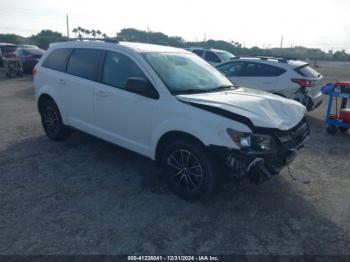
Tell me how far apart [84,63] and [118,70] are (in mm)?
915

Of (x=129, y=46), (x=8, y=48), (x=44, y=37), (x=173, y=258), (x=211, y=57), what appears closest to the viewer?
(x=173, y=258)

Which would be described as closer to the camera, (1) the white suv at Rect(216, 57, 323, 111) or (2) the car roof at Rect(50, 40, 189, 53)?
(2) the car roof at Rect(50, 40, 189, 53)

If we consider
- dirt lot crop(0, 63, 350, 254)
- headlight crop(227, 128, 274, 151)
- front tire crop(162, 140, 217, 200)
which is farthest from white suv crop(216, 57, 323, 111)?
front tire crop(162, 140, 217, 200)

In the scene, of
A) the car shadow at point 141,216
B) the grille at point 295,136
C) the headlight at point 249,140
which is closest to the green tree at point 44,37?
the car shadow at point 141,216

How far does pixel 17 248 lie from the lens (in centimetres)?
301

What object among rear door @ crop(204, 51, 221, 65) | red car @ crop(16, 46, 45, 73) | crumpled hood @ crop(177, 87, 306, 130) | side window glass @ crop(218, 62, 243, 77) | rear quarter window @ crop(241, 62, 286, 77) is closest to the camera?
crumpled hood @ crop(177, 87, 306, 130)

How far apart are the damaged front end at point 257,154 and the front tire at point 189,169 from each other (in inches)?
9.5

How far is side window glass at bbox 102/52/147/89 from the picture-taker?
442 centimetres

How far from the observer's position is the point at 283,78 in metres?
8.41

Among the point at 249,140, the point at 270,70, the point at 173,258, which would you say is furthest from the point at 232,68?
the point at 173,258

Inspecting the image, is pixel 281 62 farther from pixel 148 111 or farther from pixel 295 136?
pixel 148 111

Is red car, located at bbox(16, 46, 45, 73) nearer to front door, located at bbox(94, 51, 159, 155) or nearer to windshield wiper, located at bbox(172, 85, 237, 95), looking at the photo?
front door, located at bbox(94, 51, 159, 155)

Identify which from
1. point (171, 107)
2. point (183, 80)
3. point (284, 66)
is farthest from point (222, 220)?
point (284, 66)

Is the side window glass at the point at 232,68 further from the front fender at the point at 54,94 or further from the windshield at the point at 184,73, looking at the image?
the front fender at the point at 54,94
